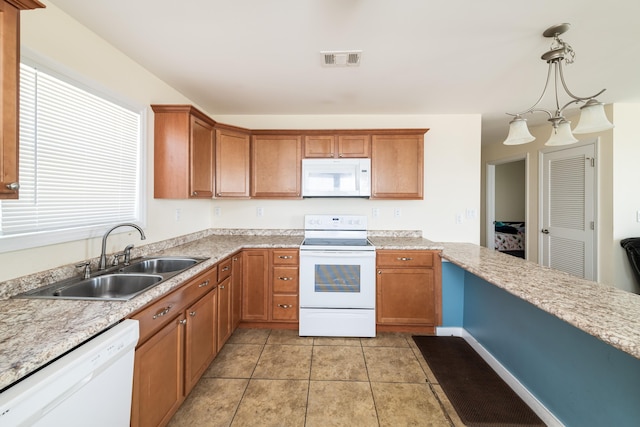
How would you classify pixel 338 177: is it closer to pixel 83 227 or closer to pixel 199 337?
pixel 199 337

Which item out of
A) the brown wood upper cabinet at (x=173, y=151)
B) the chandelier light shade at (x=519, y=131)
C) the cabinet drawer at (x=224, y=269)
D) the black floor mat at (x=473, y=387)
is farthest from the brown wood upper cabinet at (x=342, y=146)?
the black floor mat at (x=473, y=387)

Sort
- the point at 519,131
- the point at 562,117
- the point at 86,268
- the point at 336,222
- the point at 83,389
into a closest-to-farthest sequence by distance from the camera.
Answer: the point at 83,389
the point at 86,268
the point at 562,117
the point at 519,131
the point at 336,222

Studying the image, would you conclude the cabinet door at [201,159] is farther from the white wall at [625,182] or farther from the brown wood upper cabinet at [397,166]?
the white wall at [625,182]

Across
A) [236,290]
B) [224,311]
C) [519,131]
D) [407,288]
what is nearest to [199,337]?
[224,311]

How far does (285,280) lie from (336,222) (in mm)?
931

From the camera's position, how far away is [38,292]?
1.27 meters

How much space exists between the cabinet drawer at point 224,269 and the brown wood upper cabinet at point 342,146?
147 cm

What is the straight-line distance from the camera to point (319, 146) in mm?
2877

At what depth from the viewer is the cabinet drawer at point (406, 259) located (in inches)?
101

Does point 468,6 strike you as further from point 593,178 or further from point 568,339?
point 593,178

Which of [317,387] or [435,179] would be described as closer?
[317,387]

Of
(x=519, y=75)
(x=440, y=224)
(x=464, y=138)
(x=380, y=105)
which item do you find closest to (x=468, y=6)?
(x=519, y=75)

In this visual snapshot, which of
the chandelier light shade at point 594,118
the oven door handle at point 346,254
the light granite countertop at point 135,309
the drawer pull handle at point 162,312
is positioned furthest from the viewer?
the oven door handle at point 346,254

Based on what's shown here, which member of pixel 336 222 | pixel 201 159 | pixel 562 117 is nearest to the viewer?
pixel 562 117
